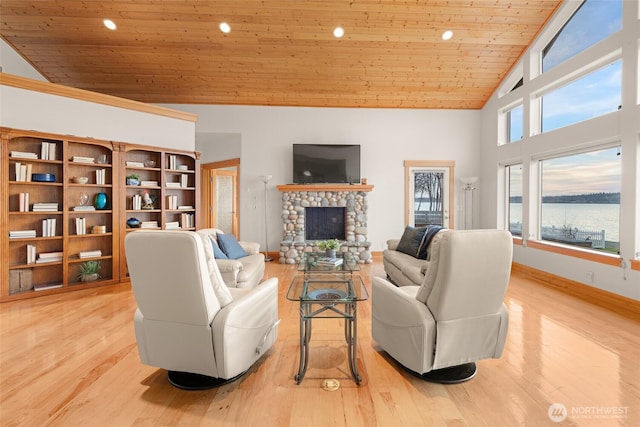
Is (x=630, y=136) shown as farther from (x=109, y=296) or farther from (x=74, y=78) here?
(x=74, y=78)

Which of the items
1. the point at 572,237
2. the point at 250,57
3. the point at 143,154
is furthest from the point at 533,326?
the point at 143,154

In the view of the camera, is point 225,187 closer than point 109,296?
No

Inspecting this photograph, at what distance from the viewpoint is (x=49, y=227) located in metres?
4.11

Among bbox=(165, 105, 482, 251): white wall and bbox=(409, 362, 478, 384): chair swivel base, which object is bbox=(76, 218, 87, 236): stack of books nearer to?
bbox=(165, 105, 482, 251): white wall

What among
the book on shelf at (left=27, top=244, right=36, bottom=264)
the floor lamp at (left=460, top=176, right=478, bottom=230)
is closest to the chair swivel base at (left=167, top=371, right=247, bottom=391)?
the book on shelf at (left=27, top=244, right=36, bottom=264)

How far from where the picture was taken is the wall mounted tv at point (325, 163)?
643cm

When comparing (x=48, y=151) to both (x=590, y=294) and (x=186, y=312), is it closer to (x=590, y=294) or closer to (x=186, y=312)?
(x=186, y=312)

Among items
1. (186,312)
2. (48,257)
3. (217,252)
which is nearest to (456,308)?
(186,312)

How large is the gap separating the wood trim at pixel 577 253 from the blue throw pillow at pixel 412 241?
6.73 feet

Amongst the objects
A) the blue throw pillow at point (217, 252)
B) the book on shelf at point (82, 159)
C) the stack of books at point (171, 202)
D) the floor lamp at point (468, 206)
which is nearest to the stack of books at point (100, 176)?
the book on shelf at point (82, 159)

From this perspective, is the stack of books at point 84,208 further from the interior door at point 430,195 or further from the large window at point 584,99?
the large window at point 584,99

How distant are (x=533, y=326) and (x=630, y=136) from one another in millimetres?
2557

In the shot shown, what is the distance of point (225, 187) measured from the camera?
8.11m

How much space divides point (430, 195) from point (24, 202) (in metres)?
6.96
